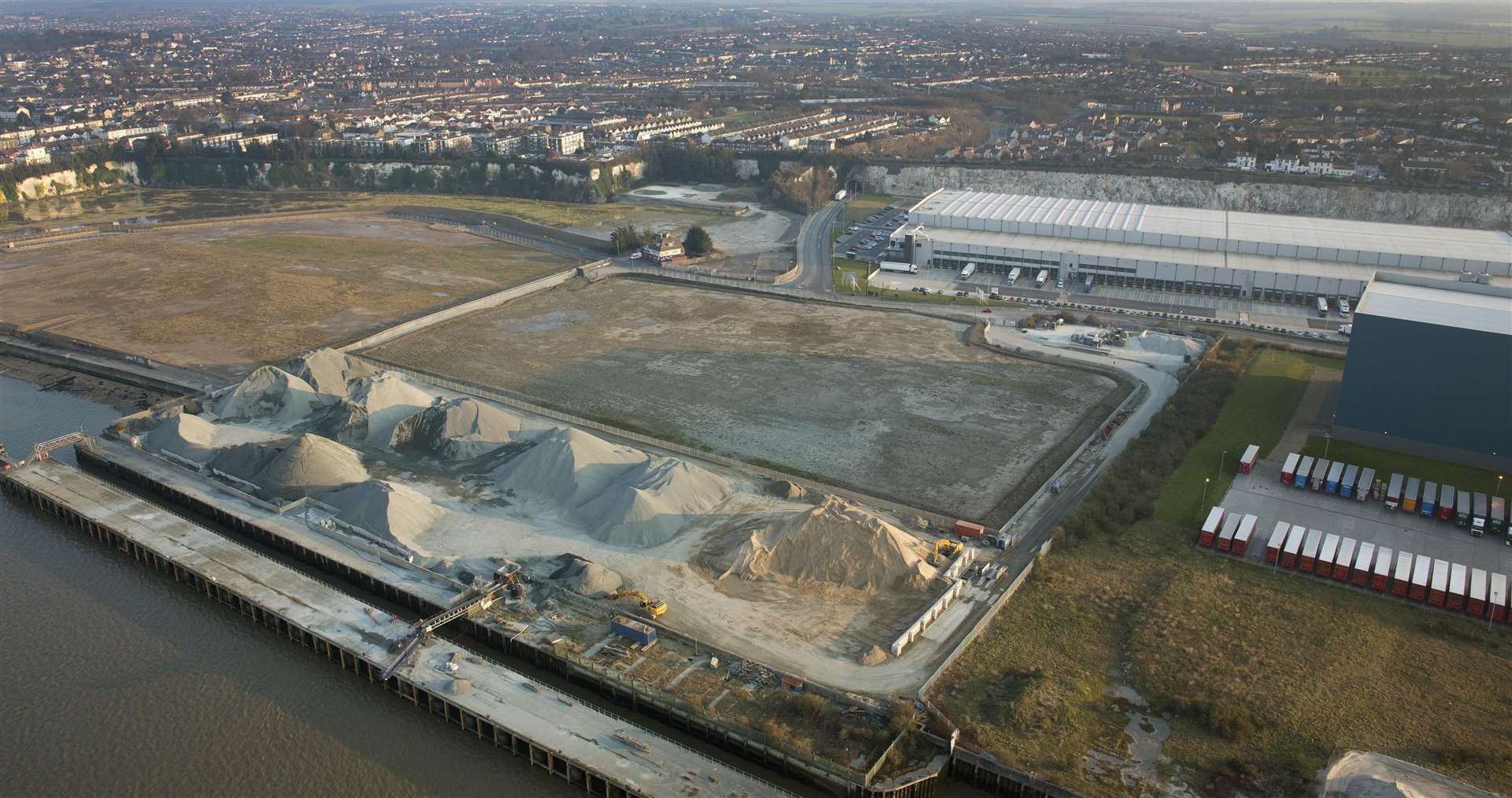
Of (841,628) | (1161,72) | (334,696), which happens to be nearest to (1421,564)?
(841,628)

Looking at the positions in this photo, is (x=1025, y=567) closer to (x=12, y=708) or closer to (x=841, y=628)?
(x=841, y=628)

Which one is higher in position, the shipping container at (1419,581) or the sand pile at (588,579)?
the sand pile at (588,579)

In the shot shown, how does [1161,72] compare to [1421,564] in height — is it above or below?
above

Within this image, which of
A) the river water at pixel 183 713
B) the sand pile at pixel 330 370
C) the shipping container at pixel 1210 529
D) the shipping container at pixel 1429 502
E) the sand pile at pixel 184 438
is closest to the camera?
the river water at pixel 183 713

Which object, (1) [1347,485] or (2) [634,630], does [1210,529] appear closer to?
(1) [1347,485]

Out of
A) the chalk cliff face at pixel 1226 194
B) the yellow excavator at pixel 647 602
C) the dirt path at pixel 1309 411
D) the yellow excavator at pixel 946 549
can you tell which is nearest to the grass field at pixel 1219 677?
the yellow excavator at pixel 946 549

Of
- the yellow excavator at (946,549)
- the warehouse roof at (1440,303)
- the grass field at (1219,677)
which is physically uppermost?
the warehouse roof at (1440,303)

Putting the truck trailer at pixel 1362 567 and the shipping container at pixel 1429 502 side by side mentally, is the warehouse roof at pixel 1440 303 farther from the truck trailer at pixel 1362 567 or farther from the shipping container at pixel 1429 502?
the truck trailer at pixel 1362 567
